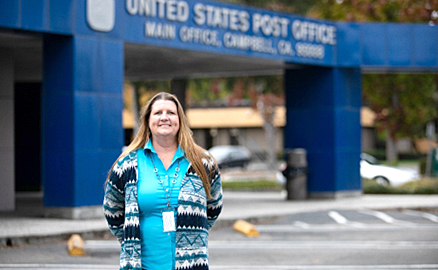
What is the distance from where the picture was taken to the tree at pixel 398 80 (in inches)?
1355

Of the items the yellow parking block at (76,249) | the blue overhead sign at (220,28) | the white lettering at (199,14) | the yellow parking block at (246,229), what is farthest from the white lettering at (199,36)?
the yellow parking block at (76,249)

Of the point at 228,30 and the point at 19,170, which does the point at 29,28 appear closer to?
the point at 228,30

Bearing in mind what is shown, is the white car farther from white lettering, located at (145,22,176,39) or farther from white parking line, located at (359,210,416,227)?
white lettering, located at (145,22,176,39)

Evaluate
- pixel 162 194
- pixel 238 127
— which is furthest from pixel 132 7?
pixel 238 127

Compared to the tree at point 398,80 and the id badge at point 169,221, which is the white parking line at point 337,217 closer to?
the id badge at point 169,221

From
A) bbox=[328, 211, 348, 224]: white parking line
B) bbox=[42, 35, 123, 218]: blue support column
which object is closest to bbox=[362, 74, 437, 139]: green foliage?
bbox=[328, 211, 348, 224]: white parking line

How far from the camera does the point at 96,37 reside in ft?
53.8

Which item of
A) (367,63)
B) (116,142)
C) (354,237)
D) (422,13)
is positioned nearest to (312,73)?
(367,63)

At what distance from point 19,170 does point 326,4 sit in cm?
1787

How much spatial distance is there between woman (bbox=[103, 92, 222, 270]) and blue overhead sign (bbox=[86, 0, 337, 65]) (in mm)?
11633

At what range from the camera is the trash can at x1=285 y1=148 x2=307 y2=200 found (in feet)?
73.7

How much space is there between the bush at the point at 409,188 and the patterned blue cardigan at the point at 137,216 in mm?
22287

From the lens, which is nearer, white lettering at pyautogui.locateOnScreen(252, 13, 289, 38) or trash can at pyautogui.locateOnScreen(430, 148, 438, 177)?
white lettering at pyautogui.locateOnScreen(252, 13, 289, 38)

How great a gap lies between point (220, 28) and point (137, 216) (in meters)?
14.9
